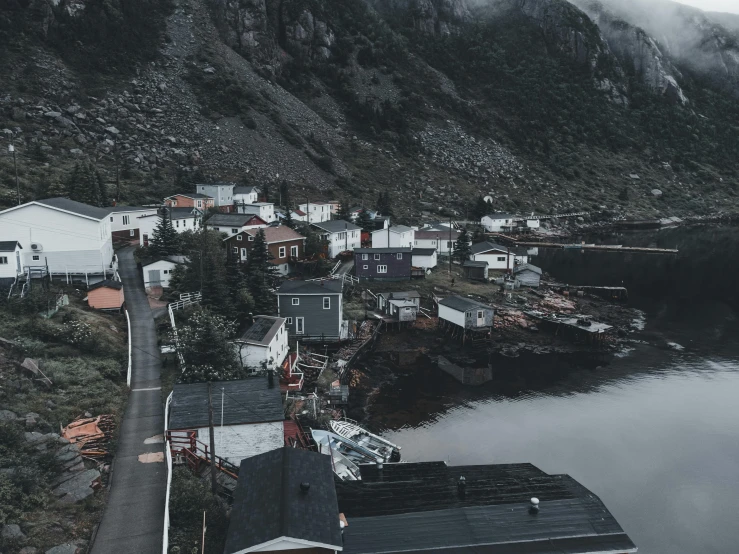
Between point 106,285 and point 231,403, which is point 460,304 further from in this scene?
point 231,403

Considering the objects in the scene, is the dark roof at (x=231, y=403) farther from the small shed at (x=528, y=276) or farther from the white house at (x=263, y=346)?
the small shed at (x=528, y=276)

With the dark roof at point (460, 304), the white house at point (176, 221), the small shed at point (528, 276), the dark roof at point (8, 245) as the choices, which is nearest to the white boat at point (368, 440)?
the dark roof at point (460, 304)

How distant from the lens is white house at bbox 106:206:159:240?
59.7 meters

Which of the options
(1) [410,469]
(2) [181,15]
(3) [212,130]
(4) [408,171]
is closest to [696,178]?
(4) [408,171]

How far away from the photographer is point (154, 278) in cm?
4691

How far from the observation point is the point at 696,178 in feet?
525

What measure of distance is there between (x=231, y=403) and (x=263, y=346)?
9.71 metres

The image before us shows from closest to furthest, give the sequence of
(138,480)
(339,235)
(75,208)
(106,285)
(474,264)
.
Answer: (138,480) < (106,285) < (75,208) < (474,264) < (339,235)

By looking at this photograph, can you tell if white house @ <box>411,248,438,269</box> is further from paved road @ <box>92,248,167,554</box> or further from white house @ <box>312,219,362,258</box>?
paved road @ <box>92,248,167,554</box>

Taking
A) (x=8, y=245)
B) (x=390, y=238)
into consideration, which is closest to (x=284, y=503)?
(x=8, y=245)

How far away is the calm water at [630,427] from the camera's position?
28.2 meters

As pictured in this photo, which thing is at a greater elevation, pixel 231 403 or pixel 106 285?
pixel 106 285

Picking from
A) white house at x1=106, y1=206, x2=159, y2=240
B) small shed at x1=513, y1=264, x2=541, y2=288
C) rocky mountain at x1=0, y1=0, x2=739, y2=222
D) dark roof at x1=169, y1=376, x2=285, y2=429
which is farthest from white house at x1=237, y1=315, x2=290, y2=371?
rocky mountain at x1=0, y1=0, x2=739, y2=222

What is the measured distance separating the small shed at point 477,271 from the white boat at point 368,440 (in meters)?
38.2
